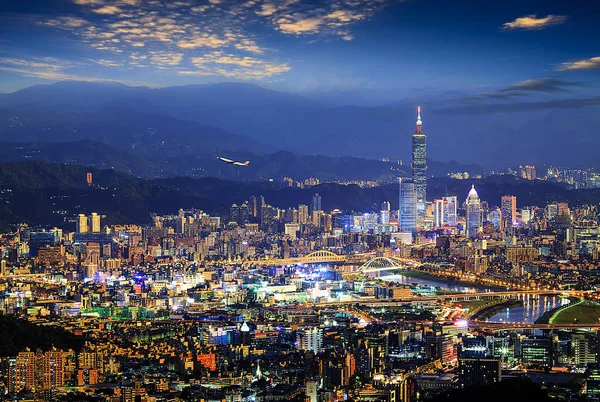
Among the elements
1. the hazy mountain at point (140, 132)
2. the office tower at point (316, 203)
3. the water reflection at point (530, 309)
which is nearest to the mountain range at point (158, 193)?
the office tower at point (316, 203)

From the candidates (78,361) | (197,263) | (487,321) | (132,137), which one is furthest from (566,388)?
(132,137)

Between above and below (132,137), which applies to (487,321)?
below

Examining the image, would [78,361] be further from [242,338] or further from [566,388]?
[566,388]

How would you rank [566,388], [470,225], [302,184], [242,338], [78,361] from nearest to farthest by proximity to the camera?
[566,388], [78,361], [242,338], [470,225], [302,184]

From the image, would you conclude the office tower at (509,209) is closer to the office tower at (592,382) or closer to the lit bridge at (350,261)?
the lit bridge at (350,261)

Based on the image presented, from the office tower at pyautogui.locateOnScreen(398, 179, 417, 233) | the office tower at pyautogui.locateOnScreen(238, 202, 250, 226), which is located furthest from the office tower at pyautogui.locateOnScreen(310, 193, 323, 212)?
the office tower at pyautogui.locateOnScreen(398, 179, 417, 233)

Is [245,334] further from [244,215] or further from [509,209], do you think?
[509,209]
